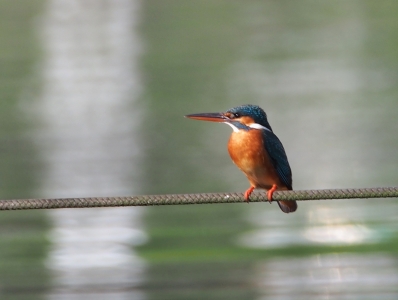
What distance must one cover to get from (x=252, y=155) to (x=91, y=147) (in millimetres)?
5520

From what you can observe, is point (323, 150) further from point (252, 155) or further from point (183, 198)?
point (183, 198)

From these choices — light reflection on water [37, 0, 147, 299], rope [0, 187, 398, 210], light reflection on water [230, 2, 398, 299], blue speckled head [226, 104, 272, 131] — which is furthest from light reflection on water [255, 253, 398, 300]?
rope [0, 187, 398, 210]

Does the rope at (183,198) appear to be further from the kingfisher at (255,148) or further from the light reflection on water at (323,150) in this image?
the light reflection on water at (323,150)

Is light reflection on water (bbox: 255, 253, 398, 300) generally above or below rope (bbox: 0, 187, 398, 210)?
below

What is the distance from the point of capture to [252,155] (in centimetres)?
335

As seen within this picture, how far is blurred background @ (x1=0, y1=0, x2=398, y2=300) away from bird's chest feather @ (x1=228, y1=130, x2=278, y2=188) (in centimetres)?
176

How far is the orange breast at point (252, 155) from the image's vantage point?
11.0 feet

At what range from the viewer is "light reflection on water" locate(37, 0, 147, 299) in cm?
557

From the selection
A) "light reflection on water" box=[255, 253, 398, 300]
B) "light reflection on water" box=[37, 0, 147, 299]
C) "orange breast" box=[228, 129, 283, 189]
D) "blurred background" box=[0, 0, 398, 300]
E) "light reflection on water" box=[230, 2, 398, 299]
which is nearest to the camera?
"orange breast" box=[228, 129, 283, 189]

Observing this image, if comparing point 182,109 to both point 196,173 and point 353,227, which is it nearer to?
point 196,173

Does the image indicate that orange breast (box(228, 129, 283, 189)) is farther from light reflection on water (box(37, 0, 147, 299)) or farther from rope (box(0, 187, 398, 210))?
light reflection on water (box(37, 0, 147, 299))

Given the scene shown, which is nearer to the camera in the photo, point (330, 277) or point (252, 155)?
point (252, 155)

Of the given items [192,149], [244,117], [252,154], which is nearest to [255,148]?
[252,154]

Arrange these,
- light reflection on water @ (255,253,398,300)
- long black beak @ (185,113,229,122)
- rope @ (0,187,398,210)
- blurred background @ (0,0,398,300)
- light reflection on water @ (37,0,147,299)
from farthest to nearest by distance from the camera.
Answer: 1. light reflection on water @ (37,0,147,299)
2. blurred background @ (0,0,398,300)
3. light reflection on water @ (255,253,398,300)
4. long black beak @ (185,113,229,122)
5. rope @ (0,187,398,210)
